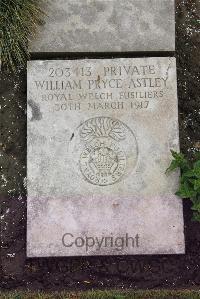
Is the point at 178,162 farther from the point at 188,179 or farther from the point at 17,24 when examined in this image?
the point at 17,24

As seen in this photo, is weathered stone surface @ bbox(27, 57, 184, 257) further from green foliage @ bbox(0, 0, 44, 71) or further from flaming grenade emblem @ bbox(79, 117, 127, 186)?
green foliage @ bbox(0, 0, 44, 71)

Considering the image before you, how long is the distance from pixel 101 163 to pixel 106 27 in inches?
50.0

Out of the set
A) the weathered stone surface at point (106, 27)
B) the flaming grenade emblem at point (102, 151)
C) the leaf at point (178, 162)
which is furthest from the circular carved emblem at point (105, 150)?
the weathered stone surface at point (106, 27)

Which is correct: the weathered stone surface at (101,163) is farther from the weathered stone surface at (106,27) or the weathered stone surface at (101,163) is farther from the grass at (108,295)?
the grass at (108,295)

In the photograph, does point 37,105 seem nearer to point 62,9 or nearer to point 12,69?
point 12,69

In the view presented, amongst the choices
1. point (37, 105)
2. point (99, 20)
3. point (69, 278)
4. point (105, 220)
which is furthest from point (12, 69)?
point (69, 278)

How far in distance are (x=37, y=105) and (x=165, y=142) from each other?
1.19m

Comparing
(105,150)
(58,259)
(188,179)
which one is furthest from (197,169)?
(58,259)

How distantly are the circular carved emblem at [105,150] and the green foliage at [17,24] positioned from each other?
932mm

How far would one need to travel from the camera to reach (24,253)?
5387 millimetres


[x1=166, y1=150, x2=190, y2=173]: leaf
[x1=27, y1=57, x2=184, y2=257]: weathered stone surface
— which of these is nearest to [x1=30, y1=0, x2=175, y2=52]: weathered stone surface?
[x1=27, y1=57, x2=184, y2=257]: weathered stone surface

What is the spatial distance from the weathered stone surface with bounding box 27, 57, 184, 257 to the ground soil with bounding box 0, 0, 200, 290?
23 cm

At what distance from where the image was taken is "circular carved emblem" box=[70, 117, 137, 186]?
5234 millimetres

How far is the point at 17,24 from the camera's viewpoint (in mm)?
5270
